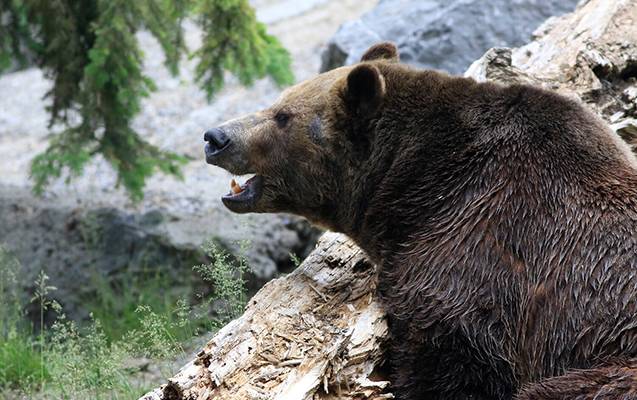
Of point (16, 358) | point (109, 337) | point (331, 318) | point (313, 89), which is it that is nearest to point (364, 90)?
point (313, 89)

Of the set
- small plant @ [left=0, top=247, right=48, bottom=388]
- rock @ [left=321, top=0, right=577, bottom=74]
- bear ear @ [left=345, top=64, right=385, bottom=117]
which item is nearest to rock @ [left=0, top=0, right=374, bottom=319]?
small plant @ [left=0, top=247, right=48, bottom=388]

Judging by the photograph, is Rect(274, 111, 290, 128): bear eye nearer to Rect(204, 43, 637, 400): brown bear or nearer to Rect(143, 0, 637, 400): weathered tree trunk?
Rect(204, 43, 637, 400): brown bear

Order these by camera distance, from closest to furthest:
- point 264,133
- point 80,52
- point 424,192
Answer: point 424,192
point 264,133
point 80,52

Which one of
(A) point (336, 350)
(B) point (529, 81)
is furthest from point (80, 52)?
(A) point (336, 350)

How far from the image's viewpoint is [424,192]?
5500mm

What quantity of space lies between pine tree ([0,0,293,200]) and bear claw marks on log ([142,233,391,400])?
3714mm

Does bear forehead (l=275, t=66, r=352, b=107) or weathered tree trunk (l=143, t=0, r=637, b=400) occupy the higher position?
bear forehead (l=275, t=66, r=352, b=107)

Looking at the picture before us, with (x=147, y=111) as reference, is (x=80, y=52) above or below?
above

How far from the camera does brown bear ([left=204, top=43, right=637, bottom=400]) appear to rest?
4.91m

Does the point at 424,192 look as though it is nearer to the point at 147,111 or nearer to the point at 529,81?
the point at 529,81

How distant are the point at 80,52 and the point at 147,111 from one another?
5321 millimetres

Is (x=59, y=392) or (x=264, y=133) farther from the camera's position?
(x=59, y=392)

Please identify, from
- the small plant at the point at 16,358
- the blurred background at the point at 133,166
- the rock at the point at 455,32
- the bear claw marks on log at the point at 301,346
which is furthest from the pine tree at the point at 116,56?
the bear claw marks on log at the point at 301,346

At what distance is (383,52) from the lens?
6410 mm
